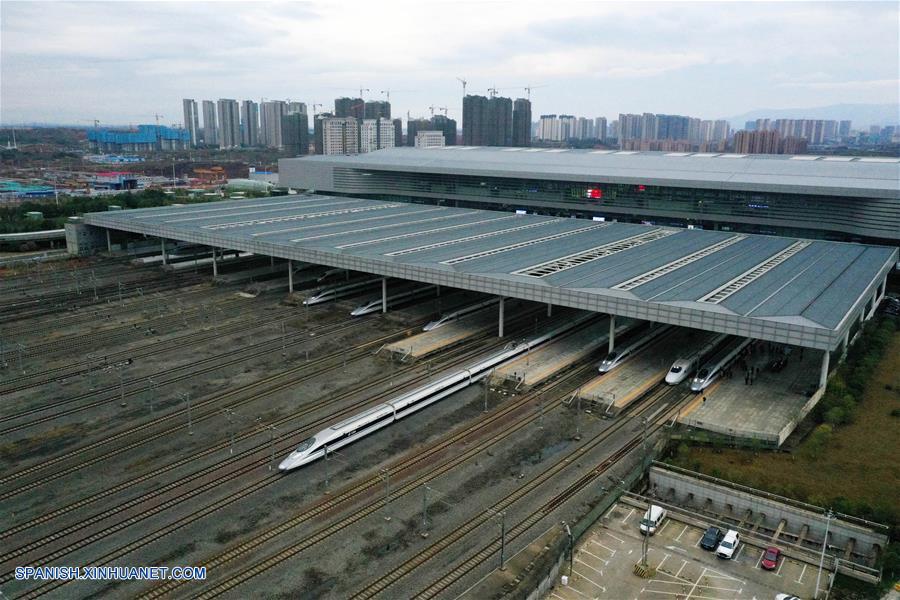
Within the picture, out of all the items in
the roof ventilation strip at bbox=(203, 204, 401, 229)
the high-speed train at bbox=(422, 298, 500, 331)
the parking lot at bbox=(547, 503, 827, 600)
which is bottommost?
→ the parking lot at bbox=(547, 503, 827, 600)

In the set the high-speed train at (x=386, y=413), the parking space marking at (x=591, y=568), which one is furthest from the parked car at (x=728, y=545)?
the high-speed train at (x=386, y=413)

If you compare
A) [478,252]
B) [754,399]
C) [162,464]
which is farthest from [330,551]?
[478,252]

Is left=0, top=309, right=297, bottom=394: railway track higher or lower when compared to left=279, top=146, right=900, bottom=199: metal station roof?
lower

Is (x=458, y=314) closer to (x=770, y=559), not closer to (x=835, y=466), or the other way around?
(x=835, y=466)

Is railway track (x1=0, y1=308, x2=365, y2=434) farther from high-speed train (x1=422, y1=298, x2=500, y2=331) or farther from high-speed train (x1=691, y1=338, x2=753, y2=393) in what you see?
high-speed train (x1=691, y1=338, x2=753, y2=393)

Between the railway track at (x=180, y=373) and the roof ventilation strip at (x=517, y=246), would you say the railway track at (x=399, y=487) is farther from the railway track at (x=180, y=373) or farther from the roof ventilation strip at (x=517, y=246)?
the roof ventilation strip at (x=517, y=246)

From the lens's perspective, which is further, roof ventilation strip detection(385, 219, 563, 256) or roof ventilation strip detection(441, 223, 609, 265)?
roof ventilation strip detection(385, 219, 563, 256)

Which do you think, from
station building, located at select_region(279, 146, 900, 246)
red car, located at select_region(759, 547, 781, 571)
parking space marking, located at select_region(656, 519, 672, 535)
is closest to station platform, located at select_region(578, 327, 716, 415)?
parking space marking, located at select_region(656, 519, 672, 535)
